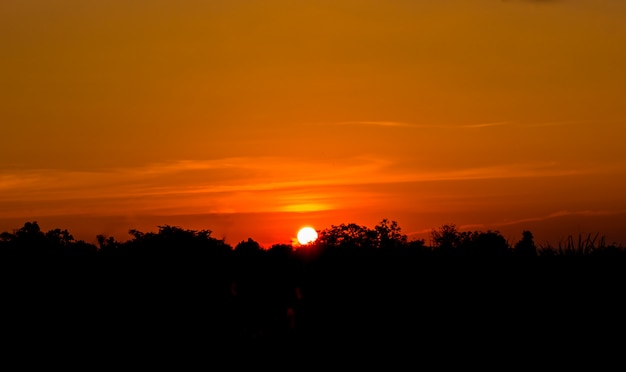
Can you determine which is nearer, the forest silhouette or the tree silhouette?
the forest silhouette

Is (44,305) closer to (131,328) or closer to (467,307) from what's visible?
(131,328)

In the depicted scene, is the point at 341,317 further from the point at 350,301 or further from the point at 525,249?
the point at 525,249

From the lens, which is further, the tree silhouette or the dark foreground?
the tree silhouette

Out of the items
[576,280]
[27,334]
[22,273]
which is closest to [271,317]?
[27,334]

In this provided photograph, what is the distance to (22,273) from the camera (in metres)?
18.8

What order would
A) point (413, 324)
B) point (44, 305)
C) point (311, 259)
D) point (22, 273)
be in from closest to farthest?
point (413, 324) < point (44, 305) < point (22, 273) < point (311, 259)

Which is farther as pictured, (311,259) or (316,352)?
(311,259)

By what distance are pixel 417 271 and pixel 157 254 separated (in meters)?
7.39

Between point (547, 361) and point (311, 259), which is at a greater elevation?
point (311, 259)

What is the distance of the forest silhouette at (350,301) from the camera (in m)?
14.3

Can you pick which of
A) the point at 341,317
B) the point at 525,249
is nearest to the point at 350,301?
the point at 341,317

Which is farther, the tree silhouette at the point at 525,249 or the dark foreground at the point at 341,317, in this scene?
the tree silhouette at the point at 525,249

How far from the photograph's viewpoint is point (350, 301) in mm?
15875

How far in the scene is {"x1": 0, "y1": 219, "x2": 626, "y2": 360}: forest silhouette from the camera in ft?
47.0
